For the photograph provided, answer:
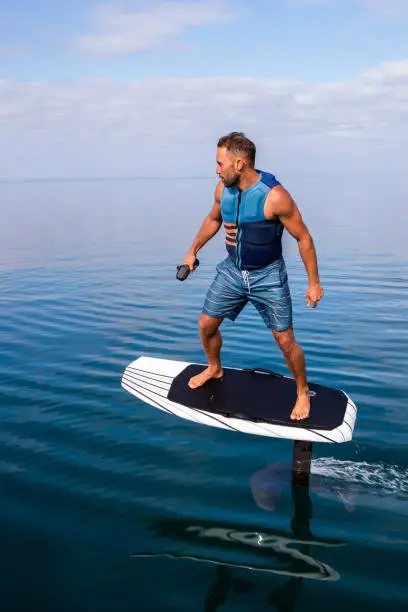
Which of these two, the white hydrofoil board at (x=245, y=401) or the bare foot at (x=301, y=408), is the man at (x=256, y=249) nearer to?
the bare foot at (x=301, y=408)

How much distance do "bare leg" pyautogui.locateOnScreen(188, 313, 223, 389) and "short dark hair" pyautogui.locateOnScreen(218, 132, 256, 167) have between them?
1738 mm

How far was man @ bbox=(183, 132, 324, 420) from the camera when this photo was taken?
5.41 m

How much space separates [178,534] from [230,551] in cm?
49

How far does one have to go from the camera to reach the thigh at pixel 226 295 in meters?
5.98

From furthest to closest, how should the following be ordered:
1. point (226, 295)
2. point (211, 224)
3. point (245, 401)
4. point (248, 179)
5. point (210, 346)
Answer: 1. point (210, 346)
2. point (211, 224)
3. point (245, 401)
4. point (226, 295)
5. point (248, 179)

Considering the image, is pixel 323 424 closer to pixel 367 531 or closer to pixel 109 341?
pixel 367 531

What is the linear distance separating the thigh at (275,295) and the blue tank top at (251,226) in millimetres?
104

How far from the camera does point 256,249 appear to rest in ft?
18.7

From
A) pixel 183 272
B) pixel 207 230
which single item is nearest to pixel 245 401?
pixel 183 272

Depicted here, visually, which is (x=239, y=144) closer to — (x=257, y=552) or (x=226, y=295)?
(x=226, y=295)

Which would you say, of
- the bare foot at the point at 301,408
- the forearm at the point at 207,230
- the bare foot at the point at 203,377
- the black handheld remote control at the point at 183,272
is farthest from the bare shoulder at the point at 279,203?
the bare foot at the point at 203,377

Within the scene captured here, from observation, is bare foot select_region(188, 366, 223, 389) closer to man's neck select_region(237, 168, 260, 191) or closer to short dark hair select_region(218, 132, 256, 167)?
man's neck select_region(237, 168, 260, 191)

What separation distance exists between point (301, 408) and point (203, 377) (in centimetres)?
132

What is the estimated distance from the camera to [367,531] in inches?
197
